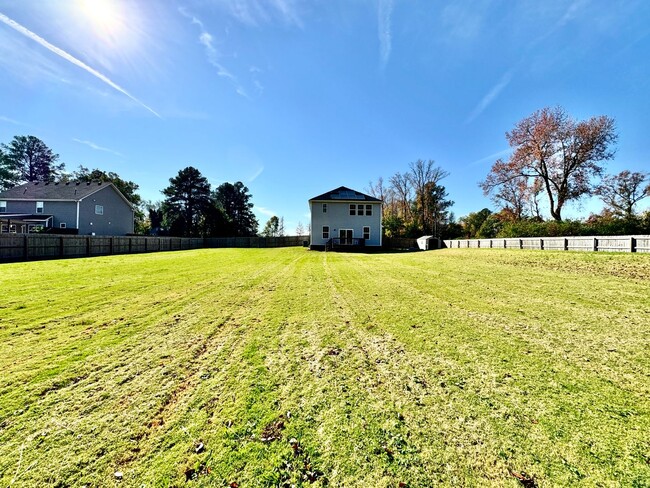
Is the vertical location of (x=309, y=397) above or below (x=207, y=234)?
below

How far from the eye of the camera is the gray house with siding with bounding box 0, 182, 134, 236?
26.9m

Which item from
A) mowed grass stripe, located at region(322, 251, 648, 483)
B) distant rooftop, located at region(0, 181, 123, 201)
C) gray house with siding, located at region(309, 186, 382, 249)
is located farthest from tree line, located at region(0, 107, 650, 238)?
mowed grass stripe, located at region(322, 251, 648, 483)

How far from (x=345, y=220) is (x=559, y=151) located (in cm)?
2007

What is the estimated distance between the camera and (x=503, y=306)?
5.54m

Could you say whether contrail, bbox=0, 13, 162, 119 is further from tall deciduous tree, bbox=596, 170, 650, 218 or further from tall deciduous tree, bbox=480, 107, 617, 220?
tall deciduous tree, bbox=596, 170, 650, 218

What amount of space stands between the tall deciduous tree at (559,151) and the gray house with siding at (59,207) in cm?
4361

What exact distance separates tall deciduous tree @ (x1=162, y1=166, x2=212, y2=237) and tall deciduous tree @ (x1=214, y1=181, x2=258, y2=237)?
3564mm

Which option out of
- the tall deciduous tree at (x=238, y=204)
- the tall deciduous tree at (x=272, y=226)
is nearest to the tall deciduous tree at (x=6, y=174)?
the tall deciduous tree at (x=238, y=204)

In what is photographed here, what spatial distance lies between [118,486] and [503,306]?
6.43 meters

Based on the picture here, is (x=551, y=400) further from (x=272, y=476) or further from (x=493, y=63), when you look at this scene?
(x=493, y=63)

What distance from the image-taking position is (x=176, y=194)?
145 feet

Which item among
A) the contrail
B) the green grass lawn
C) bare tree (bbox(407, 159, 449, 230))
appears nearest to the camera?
the green grass lawn

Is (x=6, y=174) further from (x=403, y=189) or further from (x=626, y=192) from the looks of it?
(x=626, y=192)

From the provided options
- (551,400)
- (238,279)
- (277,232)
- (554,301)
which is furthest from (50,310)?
(277,232)
